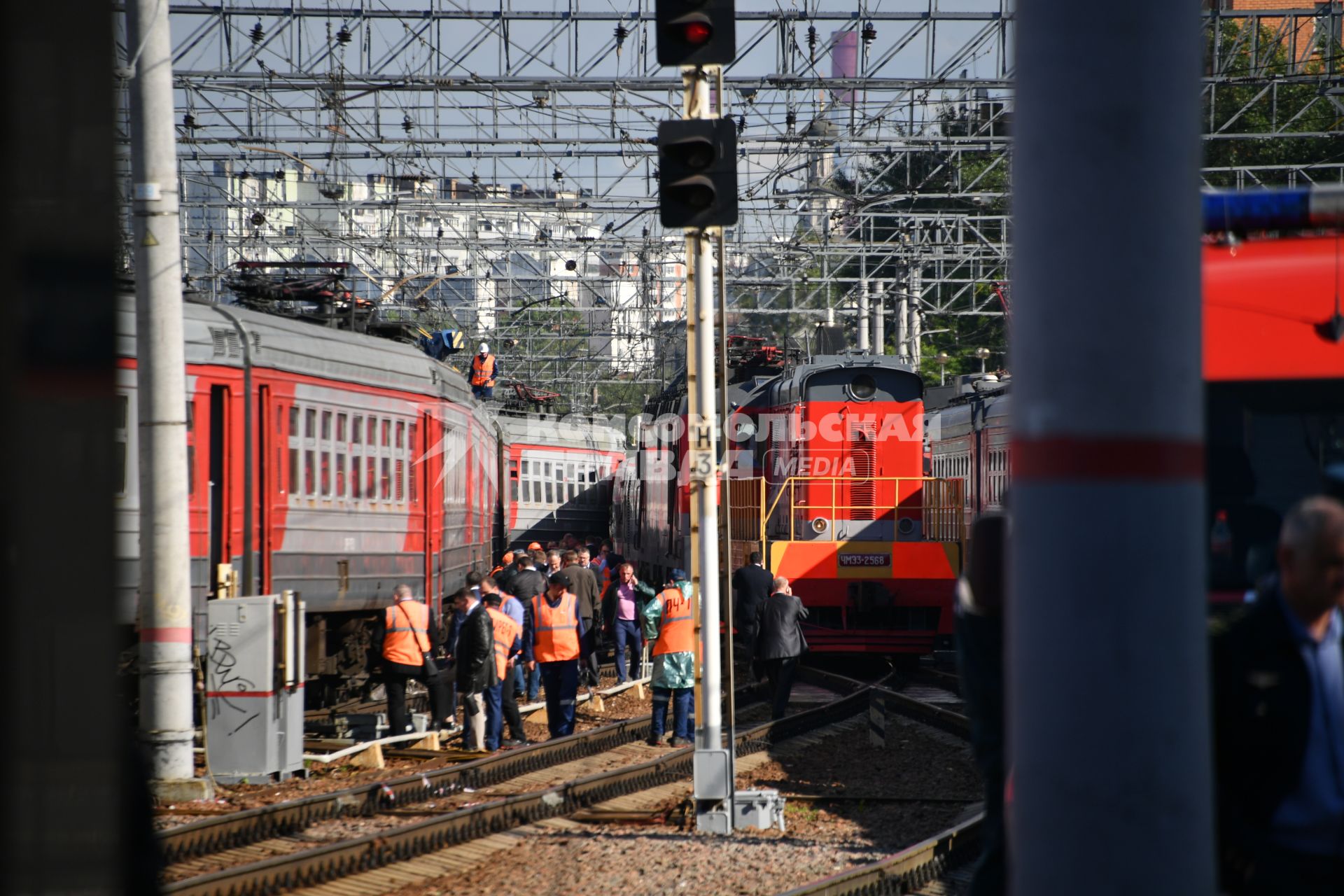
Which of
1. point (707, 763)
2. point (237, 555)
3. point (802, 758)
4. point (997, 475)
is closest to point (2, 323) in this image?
point (707, 763)

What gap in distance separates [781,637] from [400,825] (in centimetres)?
629

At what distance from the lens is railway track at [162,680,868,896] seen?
8617 millimetres

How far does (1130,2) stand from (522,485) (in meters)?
35.3

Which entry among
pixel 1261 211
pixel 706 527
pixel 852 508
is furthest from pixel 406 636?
pixel 1261 211

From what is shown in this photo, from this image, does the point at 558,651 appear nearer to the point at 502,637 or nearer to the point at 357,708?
the point at 502,637

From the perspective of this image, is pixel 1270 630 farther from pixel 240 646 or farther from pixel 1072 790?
pixel 240 646

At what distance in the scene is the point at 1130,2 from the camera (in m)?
2.70

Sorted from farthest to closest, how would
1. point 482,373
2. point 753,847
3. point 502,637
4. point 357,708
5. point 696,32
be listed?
1. point 482,373
2. point 357,708
3. point 502,637
4. point 753,847
5. point 696,32

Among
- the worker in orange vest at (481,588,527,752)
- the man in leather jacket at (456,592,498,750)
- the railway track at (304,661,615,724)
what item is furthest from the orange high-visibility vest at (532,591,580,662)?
the railway track at (304,661,615,724)

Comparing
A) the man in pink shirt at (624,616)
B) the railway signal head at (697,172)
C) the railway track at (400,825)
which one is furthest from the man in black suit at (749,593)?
the railway signal head at (697,172)

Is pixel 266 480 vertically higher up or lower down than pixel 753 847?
higher up

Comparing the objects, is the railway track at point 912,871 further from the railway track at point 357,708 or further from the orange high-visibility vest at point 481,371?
the orange high-visibility vest at point 481,371

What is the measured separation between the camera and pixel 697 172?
981 centimetres

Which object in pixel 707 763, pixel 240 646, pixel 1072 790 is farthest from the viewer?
pixel 240 646
